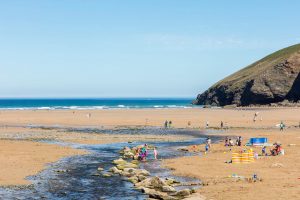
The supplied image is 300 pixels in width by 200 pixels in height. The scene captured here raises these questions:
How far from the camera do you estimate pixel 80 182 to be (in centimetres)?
3178

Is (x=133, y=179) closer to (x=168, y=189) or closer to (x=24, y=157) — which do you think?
(x=168, y=189)

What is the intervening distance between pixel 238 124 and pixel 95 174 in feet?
195

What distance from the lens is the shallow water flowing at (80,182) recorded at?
27438mm

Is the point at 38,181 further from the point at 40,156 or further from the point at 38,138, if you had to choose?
the point at 38,138

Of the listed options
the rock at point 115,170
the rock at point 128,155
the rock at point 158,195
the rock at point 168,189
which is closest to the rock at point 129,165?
the rock at point 115,170

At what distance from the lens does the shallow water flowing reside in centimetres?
2744

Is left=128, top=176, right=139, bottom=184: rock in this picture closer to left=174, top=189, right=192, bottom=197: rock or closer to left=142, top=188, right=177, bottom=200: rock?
left=142, top=188, right=177, bottom=200: rock

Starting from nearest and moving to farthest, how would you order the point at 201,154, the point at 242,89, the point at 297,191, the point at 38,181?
the point at 297,191
the point at 38,181
the point at 201,154
the point at 242,89

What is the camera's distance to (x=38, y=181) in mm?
31766

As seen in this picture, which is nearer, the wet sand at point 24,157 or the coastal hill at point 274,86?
the wet sand at point 24,157

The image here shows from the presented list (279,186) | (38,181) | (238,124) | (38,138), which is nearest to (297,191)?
(279,186)

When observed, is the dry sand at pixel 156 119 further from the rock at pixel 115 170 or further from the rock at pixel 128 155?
the rock at pixel 115 170

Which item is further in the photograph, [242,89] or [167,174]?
[242,89]

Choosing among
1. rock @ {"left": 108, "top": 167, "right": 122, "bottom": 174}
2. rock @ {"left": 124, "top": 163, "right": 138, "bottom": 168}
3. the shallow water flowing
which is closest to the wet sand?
the shallow water flowing
